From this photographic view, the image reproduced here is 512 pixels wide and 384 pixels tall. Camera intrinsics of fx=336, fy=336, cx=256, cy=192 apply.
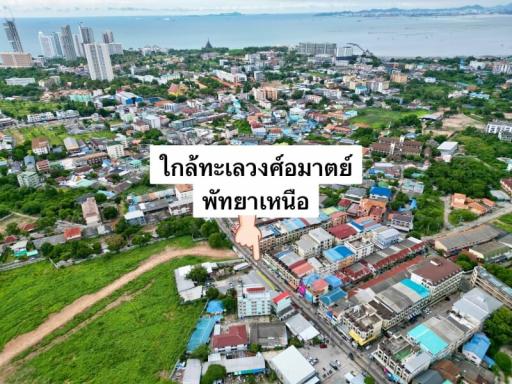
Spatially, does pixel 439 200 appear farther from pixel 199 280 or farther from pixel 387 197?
pixel 199 280

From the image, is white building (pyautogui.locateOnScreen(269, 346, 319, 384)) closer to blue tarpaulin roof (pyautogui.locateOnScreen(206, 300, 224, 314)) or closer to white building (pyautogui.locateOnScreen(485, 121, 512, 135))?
blue tarpaulin roof (pyautogui.locateOnScreen(206, 300, 224, 314))

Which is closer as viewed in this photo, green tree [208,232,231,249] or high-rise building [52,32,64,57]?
green tree [208,232,231,249]

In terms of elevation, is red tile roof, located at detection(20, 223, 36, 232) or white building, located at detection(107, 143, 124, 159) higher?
white building, located at detection(107, 143, 124, 159)

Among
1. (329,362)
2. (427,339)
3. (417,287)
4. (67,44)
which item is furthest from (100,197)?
(67,44)

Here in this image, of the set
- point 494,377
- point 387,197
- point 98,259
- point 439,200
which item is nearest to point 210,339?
point 98,259

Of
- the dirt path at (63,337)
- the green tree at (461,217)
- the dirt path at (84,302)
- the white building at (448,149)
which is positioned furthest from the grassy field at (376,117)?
Result: the dirt path at (63,337)

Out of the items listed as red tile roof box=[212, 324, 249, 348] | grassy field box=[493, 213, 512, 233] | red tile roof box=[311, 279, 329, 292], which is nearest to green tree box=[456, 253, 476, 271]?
grassy field box=[493, 213, 512, 233]

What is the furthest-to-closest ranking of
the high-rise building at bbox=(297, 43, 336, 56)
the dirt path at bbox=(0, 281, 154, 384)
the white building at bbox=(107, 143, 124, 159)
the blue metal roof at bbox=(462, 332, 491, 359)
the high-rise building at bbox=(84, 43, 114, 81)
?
the high-rise building at bbox=(297, 43, 336, 56), the high-rise building at bbox=(84, 43, 114, 81), the white building at bbox=(107, 143, 124, 159), the dirt path at bbox=(0, 281, 154, 384), the blue metal roof at bbox=(462, 332, 491, 359)
